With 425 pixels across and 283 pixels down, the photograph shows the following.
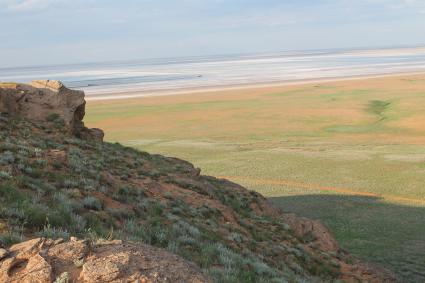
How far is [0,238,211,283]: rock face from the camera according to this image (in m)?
6.43

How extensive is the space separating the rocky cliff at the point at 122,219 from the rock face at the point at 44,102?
6cm

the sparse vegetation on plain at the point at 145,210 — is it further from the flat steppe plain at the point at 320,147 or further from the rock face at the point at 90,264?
the flat steppe plain at the point at 320,147

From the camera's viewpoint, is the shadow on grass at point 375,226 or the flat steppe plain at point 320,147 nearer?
the shadow on grass at point 375,226

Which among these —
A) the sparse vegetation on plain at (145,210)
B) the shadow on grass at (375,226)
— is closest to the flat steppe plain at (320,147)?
the shadow on grass at (375,226)

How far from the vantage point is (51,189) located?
44.3 ft

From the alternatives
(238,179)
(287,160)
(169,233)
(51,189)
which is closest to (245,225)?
(169,233)

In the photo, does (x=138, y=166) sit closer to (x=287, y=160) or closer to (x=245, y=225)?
(x=245, y=225)

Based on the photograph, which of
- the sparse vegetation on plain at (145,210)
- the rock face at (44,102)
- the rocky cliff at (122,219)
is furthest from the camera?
the rock face at (44,102)

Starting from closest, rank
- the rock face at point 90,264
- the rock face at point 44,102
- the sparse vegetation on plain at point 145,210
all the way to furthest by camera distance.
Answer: the rock face at point 90,264 → the sparse vegetation on plain at point 145,210 → the rock face at point 44,102

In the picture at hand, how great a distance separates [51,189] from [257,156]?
37.4 metres

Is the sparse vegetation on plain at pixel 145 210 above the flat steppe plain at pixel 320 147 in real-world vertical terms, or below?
above

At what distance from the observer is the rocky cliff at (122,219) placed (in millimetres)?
6875

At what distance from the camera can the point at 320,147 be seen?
5419cm

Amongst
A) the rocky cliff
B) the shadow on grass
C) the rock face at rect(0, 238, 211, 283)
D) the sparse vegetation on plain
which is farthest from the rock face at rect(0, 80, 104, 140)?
the rock face at rect(0, 238, 211, 283)
